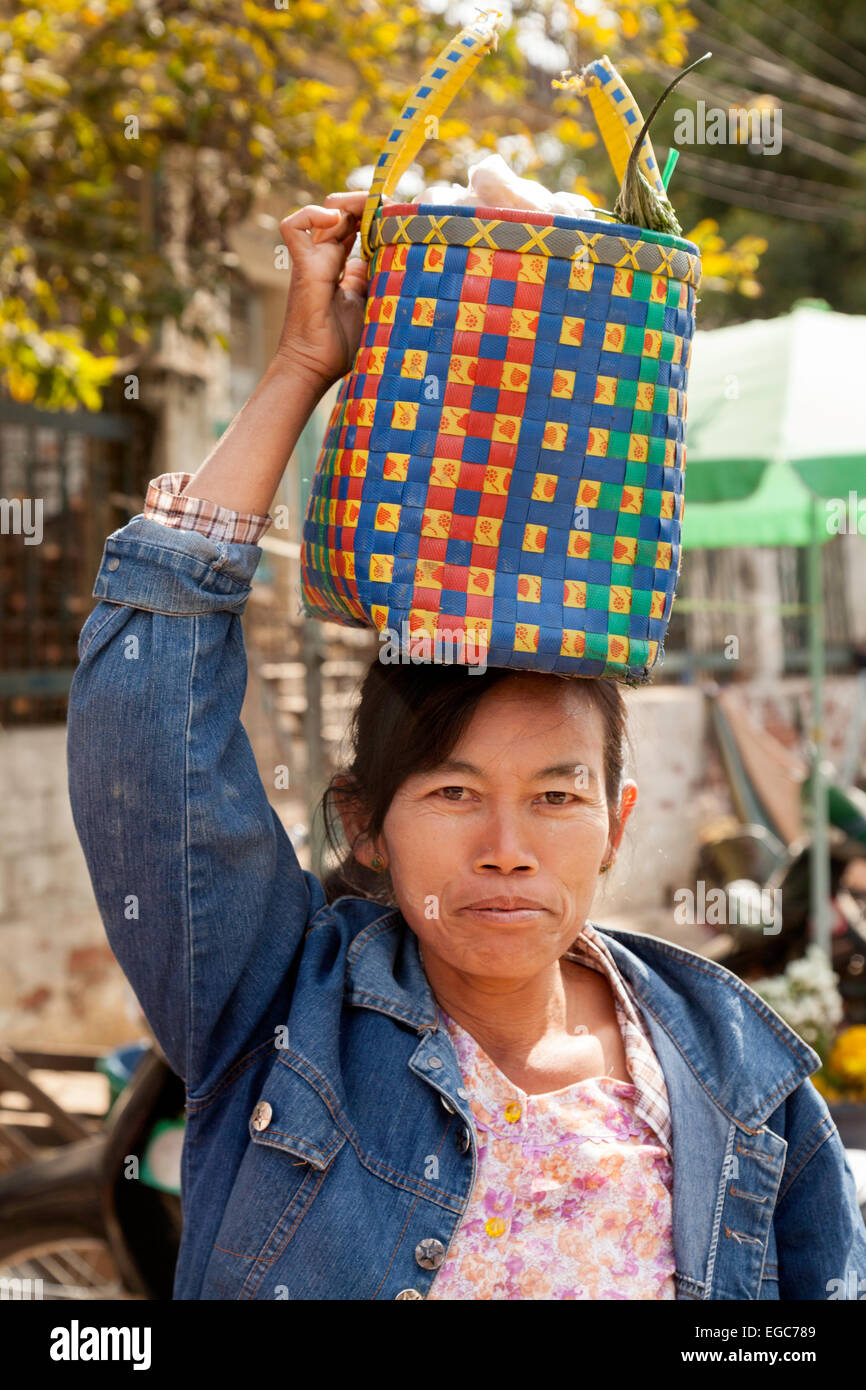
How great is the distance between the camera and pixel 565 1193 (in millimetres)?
1325

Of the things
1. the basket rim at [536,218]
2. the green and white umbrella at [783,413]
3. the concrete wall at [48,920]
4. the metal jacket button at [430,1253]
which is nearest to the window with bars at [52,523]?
the concrete wall at [48,920]

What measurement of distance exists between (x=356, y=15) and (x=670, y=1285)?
471cm

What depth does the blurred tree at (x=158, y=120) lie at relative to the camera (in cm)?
412

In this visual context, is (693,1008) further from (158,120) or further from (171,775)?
(158,120)

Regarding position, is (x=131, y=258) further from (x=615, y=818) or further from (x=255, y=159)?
(x=615, y=818)

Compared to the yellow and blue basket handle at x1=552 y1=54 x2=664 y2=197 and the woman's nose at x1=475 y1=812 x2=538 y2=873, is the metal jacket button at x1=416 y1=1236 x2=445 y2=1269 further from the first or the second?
the yellow and blue basket handle at x1=552 y1=54 x2=664 y2=197

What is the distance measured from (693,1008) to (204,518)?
31.5 inches

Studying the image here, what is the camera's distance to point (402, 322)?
4.13 feet

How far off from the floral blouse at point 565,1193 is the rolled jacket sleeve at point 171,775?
31 centimetres

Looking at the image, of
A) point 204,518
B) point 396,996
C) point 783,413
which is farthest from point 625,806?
point 783,413

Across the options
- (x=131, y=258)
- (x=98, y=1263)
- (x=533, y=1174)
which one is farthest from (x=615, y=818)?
(x=131, y=258)

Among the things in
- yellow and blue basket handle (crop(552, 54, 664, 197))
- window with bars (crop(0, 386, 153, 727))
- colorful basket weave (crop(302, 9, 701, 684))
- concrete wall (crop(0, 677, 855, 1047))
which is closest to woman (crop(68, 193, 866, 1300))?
colorful basket weave (crop(302, 9, 701, 684))

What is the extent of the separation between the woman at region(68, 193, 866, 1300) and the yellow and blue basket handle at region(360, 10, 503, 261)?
0.23ft

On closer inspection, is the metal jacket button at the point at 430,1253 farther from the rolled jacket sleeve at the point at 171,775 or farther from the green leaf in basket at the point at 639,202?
the green leaf in basket at the point at 639,202
